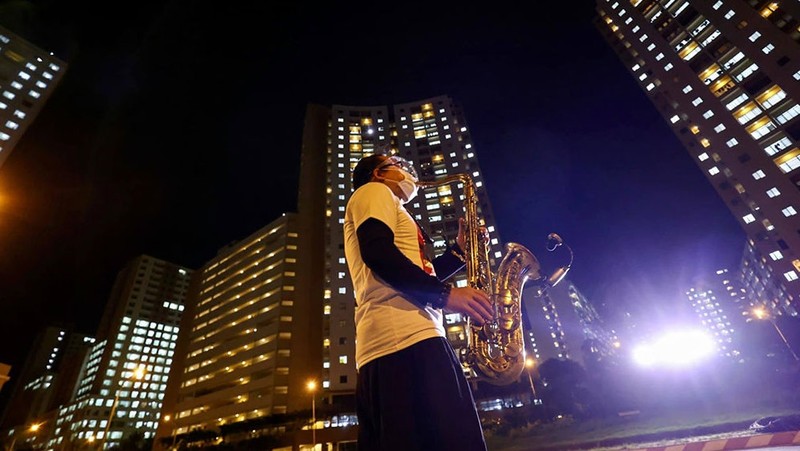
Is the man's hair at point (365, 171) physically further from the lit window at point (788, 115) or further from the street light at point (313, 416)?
the lit window at point (788, 115)

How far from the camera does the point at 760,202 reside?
46344mm

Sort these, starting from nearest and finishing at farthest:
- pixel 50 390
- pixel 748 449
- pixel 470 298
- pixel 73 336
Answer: pixel 470 298, pixel 748 449, pixel 50 390, pixel 73 336

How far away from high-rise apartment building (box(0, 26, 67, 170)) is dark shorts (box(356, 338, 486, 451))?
77.6 metres

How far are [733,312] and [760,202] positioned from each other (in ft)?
384

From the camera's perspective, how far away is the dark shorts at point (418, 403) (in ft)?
5.67

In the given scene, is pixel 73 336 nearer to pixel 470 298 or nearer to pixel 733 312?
pixel 470 298

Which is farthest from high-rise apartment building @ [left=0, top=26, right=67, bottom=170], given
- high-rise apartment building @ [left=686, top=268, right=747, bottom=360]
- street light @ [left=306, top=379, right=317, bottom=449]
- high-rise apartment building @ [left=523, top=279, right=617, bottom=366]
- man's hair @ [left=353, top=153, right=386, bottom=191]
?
high-rise apartment building @ [left=686, top=268, right=747, bottom=360]

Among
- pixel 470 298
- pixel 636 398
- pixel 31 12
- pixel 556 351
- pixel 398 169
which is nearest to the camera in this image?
pixel 470 298

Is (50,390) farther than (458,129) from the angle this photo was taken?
Yes

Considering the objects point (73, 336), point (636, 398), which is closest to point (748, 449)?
point (636, 398)

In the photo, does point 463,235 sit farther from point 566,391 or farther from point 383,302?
point 566,391

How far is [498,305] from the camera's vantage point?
339cm

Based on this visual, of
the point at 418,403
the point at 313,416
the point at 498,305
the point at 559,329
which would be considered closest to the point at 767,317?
the point at 313,416

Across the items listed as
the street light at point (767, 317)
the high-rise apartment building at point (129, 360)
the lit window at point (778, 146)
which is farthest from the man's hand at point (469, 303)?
the high-rise apartment building at point (129, 360)
